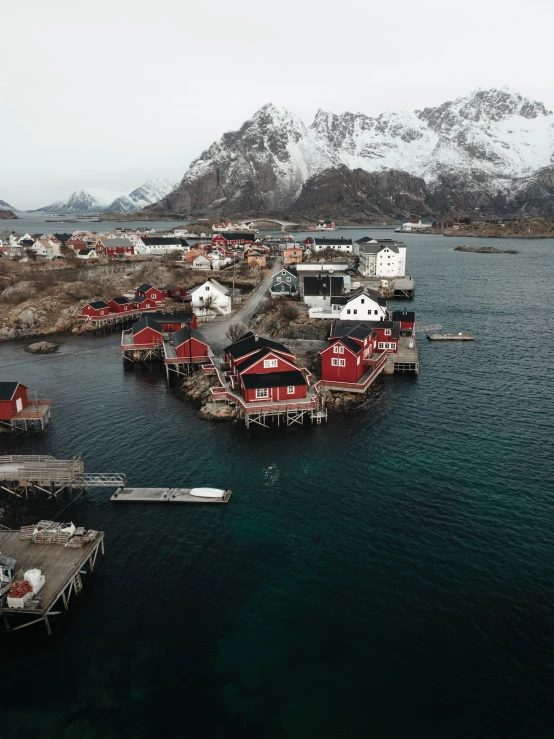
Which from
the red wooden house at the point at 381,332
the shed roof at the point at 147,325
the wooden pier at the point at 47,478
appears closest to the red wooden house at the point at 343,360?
the red wooden house at the point at 381,332

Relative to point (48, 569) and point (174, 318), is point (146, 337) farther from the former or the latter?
point (48, 569)

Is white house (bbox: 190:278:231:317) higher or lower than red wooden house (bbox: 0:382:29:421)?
higher

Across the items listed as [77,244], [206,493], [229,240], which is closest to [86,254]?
[77,244]

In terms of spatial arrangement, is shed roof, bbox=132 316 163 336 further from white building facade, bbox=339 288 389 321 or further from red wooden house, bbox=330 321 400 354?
white building facade, bbox=339 288 389 321

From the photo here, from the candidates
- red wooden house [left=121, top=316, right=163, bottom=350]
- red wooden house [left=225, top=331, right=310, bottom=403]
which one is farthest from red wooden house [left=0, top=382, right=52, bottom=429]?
red wooden house [left=121, top=316, right=163, bottom=350]

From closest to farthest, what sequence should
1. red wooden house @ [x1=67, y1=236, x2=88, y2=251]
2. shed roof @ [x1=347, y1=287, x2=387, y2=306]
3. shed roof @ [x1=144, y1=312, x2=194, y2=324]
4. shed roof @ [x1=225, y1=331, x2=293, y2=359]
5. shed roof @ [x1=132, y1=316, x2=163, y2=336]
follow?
shed roof @ [x1=225, y1=331, x2=293, y2=359], shed roof @ [x1=132, y1=316, x2=163, y2=336], shed roof @ [x1=347, y1=287, x2=387, y2=306], shed roof @ [x1=144, y1=312, x2=194, y2=324], red wooden house @ [x1=67, y1=236, x2=88, y2=251]

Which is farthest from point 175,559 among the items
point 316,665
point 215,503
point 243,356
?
point 243,356
